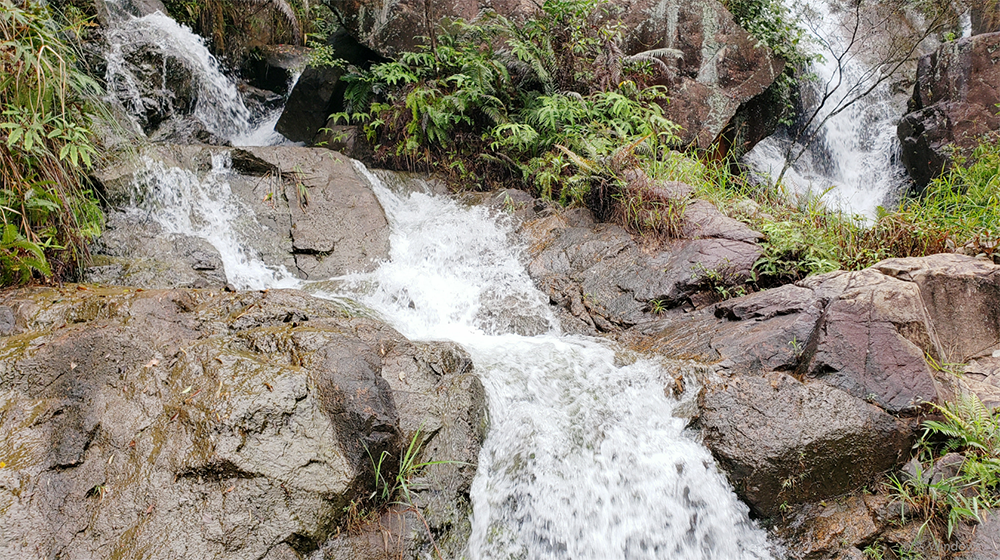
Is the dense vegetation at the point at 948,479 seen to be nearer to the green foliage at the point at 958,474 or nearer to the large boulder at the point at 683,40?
the green foliage at the point at 958,474

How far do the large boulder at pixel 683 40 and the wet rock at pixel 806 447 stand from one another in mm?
5514

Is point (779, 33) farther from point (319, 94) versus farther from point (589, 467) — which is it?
point (589, 467)

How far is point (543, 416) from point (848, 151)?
9.45 metres

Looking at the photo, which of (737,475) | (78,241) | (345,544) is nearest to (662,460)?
(737,475)

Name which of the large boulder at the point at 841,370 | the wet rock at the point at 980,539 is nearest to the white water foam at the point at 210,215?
the large boulder at the point at 841,370

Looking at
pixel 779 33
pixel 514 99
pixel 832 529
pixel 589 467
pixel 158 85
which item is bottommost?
pixel 589 467

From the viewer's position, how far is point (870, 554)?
2.89m

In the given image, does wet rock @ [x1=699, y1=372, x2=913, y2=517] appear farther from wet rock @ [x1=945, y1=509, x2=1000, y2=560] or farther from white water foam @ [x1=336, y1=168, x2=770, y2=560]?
wet rock @ [x1=945, y1=509, x2=1000, y2=560]

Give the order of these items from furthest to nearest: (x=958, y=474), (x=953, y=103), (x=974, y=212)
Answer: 1. (x=953, y=103)
2. (x=974, y=212)
3. (x=958, y=474)

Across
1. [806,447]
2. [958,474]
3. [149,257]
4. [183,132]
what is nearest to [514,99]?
[183,132]

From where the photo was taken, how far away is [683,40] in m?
8.31

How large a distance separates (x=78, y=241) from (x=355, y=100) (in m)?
4.67

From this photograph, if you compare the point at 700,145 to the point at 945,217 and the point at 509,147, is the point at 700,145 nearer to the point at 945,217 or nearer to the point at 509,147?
the point at 509,147

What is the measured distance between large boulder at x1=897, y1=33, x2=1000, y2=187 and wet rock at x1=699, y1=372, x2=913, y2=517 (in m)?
6.61
